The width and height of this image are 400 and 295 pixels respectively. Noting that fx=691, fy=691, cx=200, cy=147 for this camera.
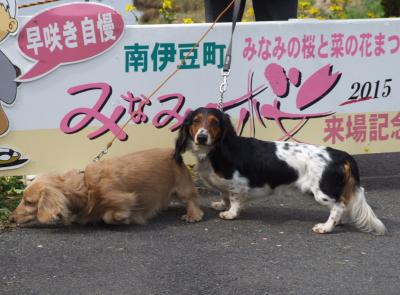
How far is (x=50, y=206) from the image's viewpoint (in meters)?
4.54

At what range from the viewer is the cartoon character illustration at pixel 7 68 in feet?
15.9

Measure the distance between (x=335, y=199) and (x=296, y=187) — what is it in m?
0.29

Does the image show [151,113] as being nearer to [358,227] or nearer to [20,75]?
[20,75]

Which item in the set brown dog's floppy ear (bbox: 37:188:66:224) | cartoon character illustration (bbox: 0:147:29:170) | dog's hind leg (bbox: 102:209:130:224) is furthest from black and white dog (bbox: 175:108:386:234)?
cartoon character illustration (bbox: 0:147:29:170)

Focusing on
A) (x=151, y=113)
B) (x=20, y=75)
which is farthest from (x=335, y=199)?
(x=20, y=75)

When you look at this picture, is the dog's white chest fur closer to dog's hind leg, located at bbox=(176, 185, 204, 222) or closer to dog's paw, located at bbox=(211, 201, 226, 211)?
dog's hind leg, located at bbox=(176, 185, 204, 222)

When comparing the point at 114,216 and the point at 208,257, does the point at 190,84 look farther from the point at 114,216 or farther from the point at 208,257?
the point at 208,257

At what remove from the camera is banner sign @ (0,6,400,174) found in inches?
199

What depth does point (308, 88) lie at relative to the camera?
5.55 meters

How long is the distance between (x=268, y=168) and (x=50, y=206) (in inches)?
59.8

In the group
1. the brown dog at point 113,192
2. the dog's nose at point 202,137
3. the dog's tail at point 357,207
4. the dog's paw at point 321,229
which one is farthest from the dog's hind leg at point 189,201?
the dog's tail at point 357,207

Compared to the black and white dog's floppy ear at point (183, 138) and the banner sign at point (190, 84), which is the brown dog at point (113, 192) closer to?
the black and white dog's floppy ear at point (183, 138)

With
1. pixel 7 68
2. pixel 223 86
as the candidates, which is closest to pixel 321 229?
pixel 223 86

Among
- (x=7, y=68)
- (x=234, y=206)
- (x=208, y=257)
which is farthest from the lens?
(x=234, y=206)
